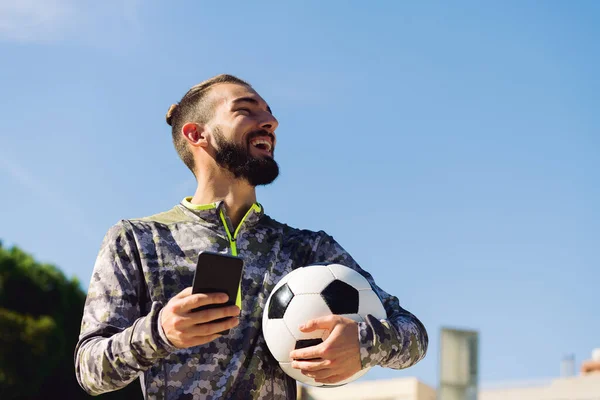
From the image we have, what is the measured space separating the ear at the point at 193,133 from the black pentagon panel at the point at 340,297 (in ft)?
4.62

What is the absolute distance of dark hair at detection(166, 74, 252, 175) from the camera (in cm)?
558

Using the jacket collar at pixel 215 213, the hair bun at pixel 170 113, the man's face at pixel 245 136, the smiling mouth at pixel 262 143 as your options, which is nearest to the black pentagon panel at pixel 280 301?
the jacket collar at pixel 215 213

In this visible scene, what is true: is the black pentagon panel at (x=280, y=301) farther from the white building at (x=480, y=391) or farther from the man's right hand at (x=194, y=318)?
the white building at (x=480, y=391)

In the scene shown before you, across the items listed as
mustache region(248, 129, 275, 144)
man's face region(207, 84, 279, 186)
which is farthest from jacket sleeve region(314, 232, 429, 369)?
mustache region(248, 129, 275, 144)

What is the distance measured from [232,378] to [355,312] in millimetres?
741

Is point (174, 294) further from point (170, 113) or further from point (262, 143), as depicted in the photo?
point (170, 113)

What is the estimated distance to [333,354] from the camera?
4156mm

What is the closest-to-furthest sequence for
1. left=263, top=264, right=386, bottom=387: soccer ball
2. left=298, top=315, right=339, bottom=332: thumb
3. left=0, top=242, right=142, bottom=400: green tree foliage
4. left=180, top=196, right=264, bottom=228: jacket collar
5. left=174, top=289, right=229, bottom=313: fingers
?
left=174, top=289, right=229, bottom=313: fingers → left=298, top=315, right=339, bottom=332: thumb → left=263, top=264, right=386, bottom=387: soccer ball → left=180, top=196, right=264, bottom=228: jacket collar → left=0, top=242, right=142, bottom=400: green tree foliage

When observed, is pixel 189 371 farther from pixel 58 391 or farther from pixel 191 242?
pixel 58 391

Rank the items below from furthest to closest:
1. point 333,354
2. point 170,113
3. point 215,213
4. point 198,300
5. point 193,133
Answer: point 170,113 → point 193,133 → point 215,213 → point 333,354 → point 198,300

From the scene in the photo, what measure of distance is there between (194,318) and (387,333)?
42.8 inches

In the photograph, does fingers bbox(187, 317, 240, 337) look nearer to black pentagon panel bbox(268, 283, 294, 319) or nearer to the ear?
black pentagon panel bbox(268, 283, 294, 319)

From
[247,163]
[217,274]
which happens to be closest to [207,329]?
[217,274]

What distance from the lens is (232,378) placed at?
4.53m
